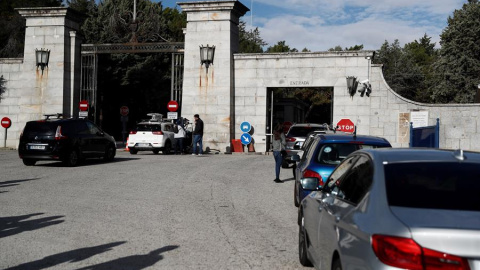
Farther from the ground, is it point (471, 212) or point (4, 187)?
point (471, 212)

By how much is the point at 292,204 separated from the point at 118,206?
3450mm

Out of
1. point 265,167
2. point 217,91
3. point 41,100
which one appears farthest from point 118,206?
point 41,100

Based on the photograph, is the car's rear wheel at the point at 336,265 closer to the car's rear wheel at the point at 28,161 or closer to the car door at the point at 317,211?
the car door at the point at 317,211

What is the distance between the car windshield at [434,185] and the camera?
411 centimetres

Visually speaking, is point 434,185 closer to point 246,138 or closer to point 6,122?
point 246,138

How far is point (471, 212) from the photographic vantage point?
13.0ft

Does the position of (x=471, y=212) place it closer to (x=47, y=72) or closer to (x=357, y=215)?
(x=357, y=215)

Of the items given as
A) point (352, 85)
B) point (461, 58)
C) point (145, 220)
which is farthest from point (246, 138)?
point (461, 58)

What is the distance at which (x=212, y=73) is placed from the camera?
29.1 metres

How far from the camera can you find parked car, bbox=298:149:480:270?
358 centimetres

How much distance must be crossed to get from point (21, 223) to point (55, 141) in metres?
10.5

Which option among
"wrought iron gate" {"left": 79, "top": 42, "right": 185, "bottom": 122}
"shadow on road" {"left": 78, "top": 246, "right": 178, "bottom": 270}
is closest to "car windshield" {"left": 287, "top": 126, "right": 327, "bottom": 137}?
"wrought iron gate" {"left": 79, "top": 42, "right": 185, "bottom": 122}

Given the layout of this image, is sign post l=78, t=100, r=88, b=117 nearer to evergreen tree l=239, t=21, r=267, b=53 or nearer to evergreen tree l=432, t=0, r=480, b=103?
evergreen tree l=432, t=0, r=480, b=103

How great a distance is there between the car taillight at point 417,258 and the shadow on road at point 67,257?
4.47m
